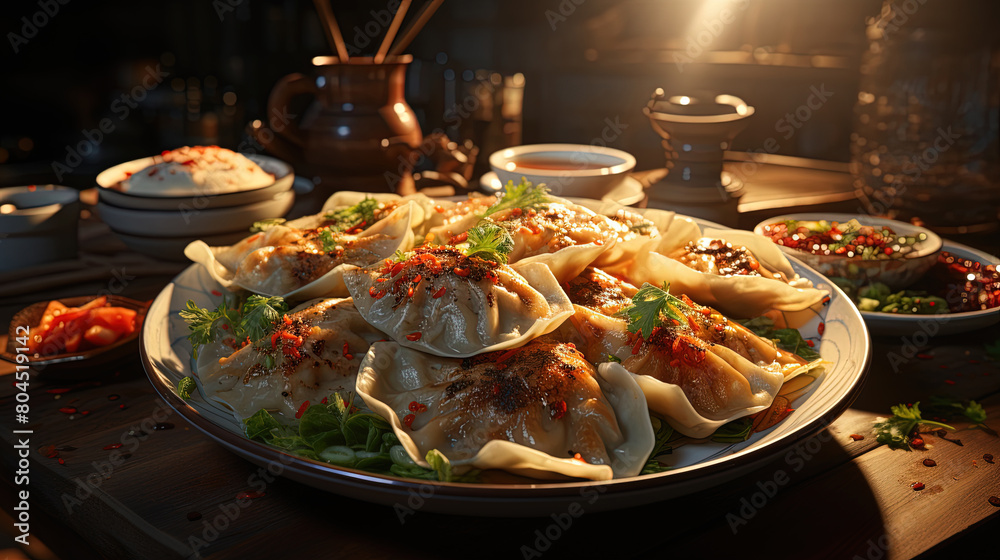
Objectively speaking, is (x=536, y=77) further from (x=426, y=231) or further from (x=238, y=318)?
(x=238, y=318)

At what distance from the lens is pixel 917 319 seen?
2.25m

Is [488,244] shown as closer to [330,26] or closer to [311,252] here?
[311,252]

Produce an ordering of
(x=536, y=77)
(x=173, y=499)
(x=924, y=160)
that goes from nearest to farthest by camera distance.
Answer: (x=173, y=499) < (x=924, y=160) < (x=536, y=77)

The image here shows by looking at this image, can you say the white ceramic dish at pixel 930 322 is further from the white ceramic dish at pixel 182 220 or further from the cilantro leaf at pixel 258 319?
the white ceramic dish at pixel 182 220

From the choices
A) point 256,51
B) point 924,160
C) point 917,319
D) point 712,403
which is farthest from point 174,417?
point 256,51

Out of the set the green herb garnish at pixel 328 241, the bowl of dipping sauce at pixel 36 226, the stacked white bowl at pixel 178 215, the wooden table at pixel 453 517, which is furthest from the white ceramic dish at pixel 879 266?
the bowl of dipping sauce at pixel 36 226

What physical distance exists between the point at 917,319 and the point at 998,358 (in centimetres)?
32

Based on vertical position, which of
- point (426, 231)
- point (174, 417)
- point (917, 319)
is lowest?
point (174, 417)

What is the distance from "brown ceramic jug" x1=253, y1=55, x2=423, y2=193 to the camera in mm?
3320

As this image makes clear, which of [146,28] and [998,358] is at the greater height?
[146,28]

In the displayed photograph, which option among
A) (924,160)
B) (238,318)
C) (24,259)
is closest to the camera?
(238,318)

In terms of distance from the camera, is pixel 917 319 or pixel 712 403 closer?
pixel 712 403

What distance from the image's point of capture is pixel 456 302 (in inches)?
71.9

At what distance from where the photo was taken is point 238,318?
2096 millimetres
